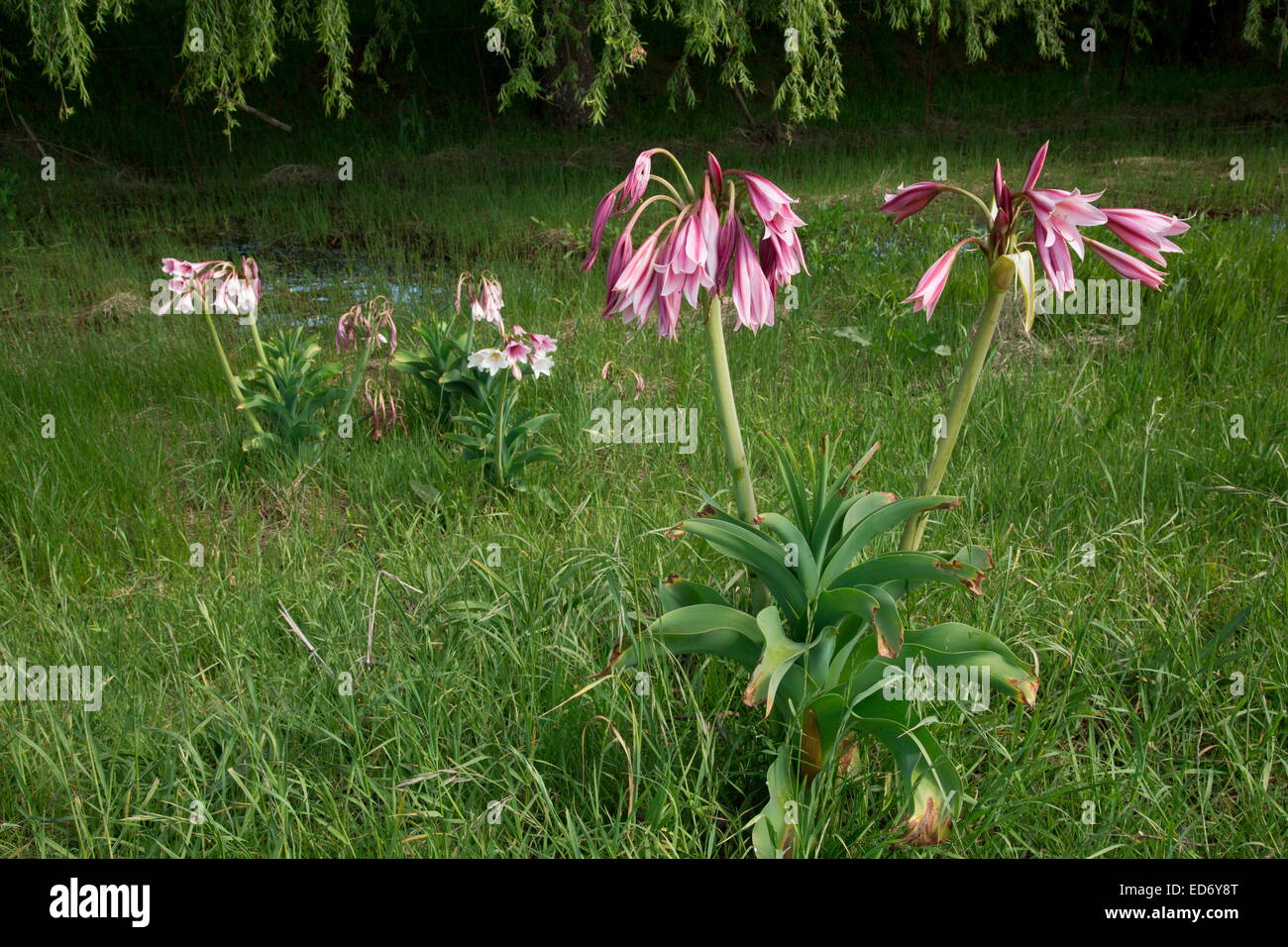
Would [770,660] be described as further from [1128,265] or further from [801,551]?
[1128,265]

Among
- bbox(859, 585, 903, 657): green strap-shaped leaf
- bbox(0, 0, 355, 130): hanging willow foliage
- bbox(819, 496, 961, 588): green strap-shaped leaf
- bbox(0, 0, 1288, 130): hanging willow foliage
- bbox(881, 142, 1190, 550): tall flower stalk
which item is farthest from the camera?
bbox(0, 0, 1288, 130): hanging willow foliage

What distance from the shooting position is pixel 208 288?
3.39 metres

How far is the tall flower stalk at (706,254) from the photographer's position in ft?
5.06

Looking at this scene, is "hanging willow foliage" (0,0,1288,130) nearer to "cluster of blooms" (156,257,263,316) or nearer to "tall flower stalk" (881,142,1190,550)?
"cluster of blooms" (156,257,263,316)

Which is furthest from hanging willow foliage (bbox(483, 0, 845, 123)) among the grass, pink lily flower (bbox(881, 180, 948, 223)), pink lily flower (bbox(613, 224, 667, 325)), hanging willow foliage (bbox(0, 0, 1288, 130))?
pink lily flower (bbox(613, 224, 667, 325))

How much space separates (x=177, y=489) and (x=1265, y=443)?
3.78 metres

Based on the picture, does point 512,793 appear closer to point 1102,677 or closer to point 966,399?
point 966,399

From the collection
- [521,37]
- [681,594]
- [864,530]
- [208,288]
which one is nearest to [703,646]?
[681,594]

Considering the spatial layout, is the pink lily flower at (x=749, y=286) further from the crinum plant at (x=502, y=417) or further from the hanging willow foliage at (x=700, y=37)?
the hanging willow foliage at (x=700, y=37)

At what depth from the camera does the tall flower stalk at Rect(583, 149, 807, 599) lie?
1.54 metres

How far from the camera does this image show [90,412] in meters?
4.14

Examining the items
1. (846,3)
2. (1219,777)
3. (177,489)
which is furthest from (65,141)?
(1219,777)

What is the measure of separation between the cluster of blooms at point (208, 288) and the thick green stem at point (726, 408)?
7.42ft

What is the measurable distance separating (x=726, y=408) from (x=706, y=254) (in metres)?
0.32
